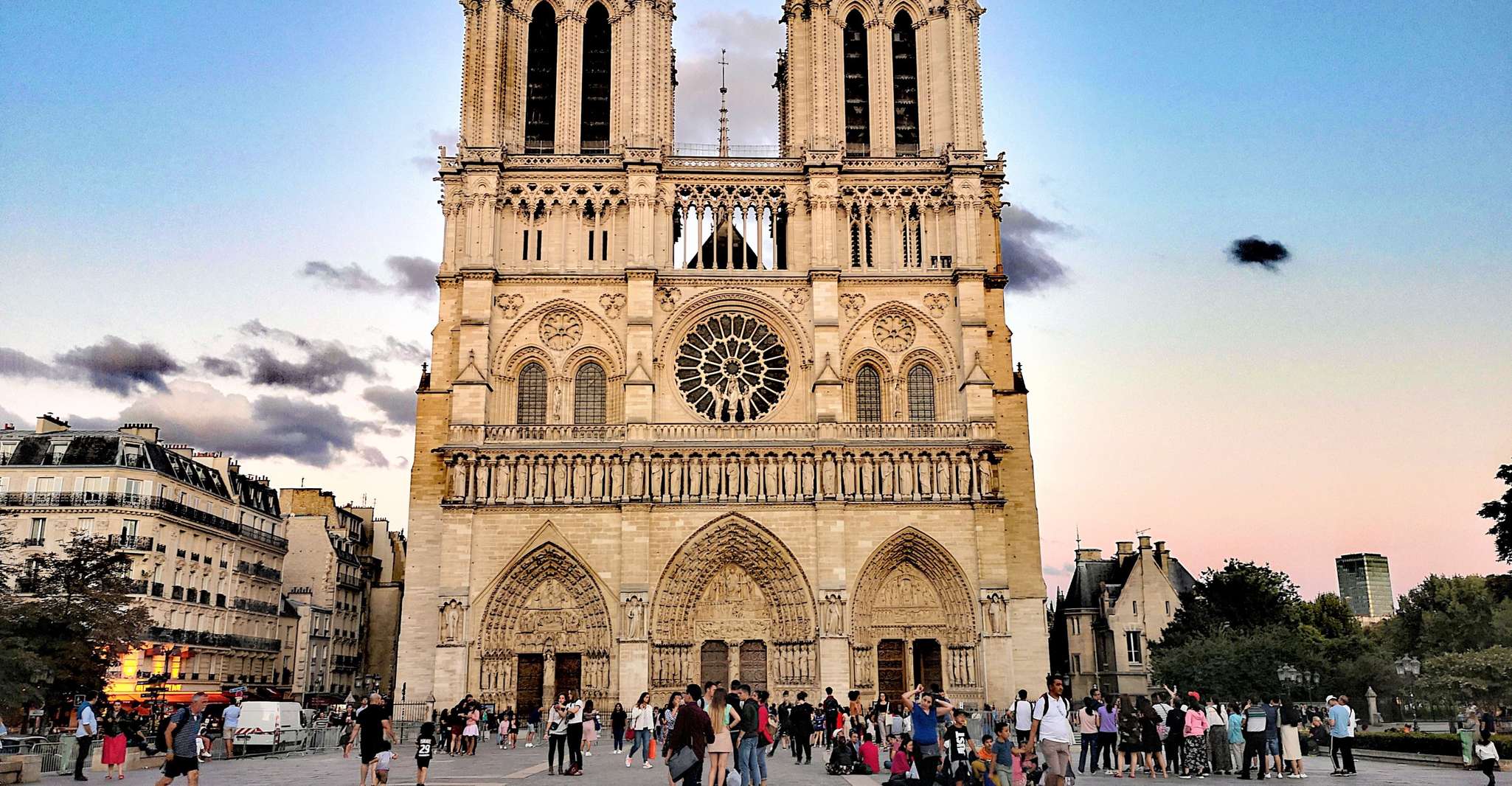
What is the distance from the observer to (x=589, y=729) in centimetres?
2216

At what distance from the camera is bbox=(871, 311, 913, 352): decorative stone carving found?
124 feet

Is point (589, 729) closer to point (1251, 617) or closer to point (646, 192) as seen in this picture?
point (646, 192)

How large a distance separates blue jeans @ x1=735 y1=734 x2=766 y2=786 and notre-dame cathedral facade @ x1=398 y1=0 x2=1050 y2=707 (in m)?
18.7

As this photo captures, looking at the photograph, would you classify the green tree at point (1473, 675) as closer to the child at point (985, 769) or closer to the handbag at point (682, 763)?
the child at point (985, 769)

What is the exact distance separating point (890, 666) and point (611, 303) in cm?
1290

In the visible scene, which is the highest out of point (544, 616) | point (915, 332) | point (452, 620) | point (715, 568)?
point (915, 332)

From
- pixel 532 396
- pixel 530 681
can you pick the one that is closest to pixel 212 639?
pixel 530 681

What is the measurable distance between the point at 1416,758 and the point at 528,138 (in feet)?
95.1

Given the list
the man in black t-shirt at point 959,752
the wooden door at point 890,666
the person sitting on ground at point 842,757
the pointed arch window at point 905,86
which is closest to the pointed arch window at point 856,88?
the pointed arch window at point 905,86

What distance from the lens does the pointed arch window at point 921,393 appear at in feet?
123

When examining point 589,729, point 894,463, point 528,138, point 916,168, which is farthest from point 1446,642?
point 528,138

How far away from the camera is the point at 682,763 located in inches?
503

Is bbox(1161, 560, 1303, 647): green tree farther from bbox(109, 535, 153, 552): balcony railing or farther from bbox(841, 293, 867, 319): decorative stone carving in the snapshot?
bbox(109, 535, 153, 552): balcony railing

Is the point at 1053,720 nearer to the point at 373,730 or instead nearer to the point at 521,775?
the point at 373,730
